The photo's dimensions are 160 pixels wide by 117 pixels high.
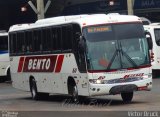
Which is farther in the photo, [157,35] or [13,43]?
[157,35]

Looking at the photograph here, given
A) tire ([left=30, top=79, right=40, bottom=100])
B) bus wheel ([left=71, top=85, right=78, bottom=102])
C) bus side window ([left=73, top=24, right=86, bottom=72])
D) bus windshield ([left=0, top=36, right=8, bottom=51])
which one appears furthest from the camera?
bus windshield ([left=0, top=36, right=8, bottom=51])

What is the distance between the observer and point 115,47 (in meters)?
19.8

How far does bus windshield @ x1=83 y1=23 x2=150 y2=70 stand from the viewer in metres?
19.7

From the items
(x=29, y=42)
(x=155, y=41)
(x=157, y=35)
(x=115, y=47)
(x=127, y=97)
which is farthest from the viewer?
(x=157, y=35)

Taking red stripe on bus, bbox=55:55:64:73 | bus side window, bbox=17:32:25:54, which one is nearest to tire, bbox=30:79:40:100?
bus side window, bbox=17:32:25:54

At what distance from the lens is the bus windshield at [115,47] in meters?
19.7

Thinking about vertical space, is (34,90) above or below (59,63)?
below

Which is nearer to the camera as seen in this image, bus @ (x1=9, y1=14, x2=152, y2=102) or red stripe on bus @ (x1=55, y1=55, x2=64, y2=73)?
bus @ (x1=9, y1=14, x2=152, y2=102)

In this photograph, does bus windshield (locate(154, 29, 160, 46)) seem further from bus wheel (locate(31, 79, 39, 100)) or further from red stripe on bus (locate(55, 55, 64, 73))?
red stripe on bus (locate(55, 55, 64, 73))

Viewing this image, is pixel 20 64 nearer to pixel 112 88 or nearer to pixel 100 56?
pixel 100 56

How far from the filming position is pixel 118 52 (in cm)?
1972

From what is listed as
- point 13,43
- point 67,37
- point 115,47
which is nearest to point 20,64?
point 13,43

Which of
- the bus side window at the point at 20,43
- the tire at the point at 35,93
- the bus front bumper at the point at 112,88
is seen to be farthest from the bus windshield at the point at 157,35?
the bus front bumper at the point at 112,88

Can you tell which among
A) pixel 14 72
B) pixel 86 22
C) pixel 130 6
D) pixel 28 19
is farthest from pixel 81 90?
pixel 28 19
